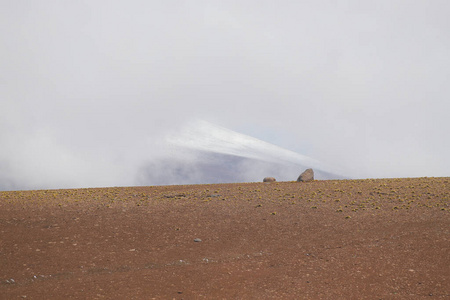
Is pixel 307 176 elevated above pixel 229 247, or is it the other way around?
pixel 307 176

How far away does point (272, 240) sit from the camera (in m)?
22.2

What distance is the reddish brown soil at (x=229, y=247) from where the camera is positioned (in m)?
14.8

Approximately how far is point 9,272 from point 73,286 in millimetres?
4398

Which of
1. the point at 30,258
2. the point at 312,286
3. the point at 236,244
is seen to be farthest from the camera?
the point at 236,244

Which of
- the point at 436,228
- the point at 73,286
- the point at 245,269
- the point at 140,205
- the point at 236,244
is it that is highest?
the point at 140,205

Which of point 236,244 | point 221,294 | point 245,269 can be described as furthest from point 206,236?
point 221,294

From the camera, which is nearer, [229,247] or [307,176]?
[229,247]

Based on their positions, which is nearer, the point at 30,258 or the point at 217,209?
the point at 30,258

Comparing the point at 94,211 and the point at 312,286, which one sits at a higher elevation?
the point at 94,211

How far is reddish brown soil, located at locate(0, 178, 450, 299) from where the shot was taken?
14828 millimetres

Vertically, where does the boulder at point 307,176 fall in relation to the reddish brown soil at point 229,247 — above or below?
above

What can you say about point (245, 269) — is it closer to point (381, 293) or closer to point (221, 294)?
point (221, 294)

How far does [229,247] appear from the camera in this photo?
2102 cm

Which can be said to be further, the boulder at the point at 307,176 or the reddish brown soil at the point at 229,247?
the boulder at the point at 307,176
